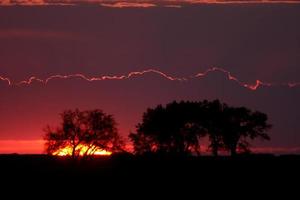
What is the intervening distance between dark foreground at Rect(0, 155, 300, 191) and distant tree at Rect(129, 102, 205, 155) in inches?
172

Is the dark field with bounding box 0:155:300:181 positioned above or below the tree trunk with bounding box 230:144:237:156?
below

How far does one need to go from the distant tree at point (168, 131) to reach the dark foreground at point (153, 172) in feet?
14.4

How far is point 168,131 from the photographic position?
140000 mm

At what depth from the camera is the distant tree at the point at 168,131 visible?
455 ft

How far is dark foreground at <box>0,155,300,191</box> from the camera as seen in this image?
3984 inches

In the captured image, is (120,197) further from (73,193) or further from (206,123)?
(206,123)

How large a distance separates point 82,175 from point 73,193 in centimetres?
2239

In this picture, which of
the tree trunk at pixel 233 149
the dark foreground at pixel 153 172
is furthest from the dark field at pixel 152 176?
the tree trunk at pixel 233 149

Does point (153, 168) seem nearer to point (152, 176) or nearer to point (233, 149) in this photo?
point (152, 176)

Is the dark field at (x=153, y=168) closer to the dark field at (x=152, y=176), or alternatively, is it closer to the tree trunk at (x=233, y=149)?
the dark field at (x=152, y=176)

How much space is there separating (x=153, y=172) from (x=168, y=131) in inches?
967

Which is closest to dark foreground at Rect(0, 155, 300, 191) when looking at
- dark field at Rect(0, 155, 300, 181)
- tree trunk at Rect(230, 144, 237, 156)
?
dark field at Rect(0, 155, 300, 181)

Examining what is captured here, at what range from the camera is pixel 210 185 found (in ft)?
326

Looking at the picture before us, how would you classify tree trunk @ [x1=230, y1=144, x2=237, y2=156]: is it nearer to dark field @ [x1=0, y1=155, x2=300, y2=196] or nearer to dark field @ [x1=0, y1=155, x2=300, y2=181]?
→ dark field @ [x1=0, y1=155, x2=300, y2=196]
